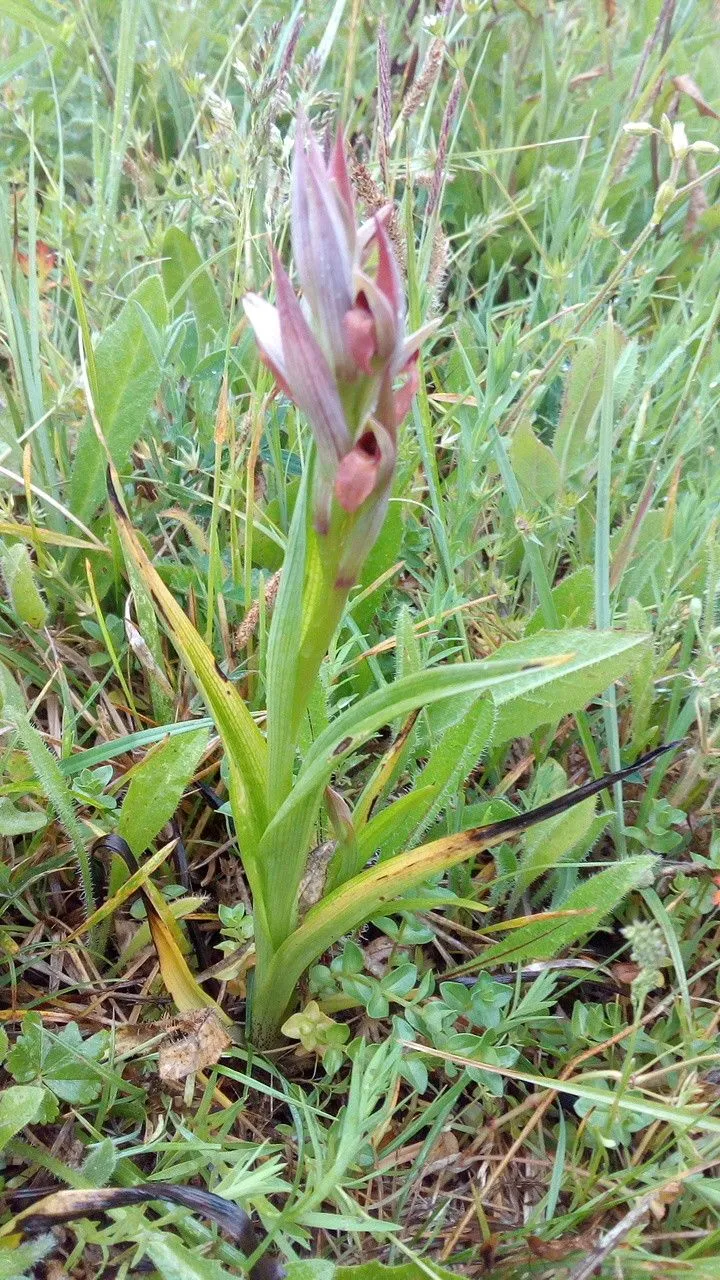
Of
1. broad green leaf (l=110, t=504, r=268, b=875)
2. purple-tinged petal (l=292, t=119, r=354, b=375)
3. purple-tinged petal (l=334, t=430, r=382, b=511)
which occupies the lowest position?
broad green leaf (l=110, t=504, r=268, b=875)

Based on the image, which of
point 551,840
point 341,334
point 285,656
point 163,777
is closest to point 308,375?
point 341,334

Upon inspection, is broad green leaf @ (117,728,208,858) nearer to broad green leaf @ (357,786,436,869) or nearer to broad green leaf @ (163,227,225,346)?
broad green leaf @ (357,786,436,869)

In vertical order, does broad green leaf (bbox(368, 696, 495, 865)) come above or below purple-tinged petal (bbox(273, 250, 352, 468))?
below

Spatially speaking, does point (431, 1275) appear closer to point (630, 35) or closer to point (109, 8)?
point (109, 8)

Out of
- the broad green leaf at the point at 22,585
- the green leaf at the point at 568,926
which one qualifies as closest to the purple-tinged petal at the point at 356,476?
the green leaf at the point at 568,926

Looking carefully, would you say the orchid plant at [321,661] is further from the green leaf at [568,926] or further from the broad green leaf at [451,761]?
the green leaf at [568,926]

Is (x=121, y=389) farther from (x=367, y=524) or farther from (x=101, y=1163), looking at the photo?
(x=101, y=1163)

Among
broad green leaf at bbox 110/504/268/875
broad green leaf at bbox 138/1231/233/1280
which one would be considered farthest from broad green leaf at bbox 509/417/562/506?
broad green leaf at bbox 138/1231/233/1280

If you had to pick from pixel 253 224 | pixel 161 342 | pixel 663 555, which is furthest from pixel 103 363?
pixel 663 555
